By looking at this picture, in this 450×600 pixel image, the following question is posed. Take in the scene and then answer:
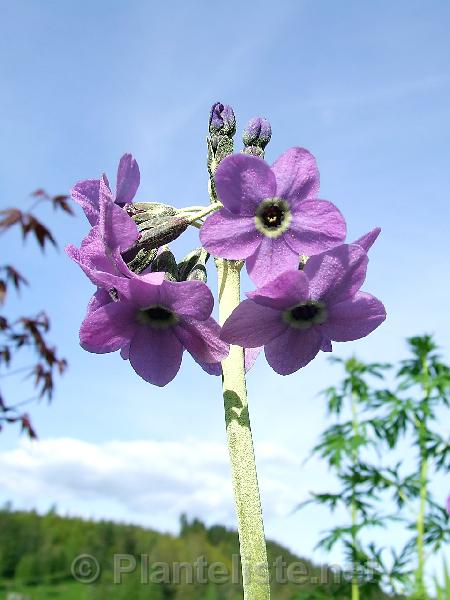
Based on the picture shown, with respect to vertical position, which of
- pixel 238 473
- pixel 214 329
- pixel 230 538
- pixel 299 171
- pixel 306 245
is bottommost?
pixel 238 473

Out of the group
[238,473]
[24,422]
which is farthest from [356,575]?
[238,473]

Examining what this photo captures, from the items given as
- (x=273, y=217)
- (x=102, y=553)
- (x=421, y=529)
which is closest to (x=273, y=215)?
(x=273, y=217)

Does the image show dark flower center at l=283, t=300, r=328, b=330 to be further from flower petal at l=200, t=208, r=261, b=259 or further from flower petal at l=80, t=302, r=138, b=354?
flower petal at l=80, t=302, r=138, b=354

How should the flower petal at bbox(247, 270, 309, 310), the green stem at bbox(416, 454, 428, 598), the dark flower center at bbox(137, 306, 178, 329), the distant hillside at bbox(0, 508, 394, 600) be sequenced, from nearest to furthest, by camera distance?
1. the flower petal at bbox(247, 270, 309, 310)
2. the dark flower center at bbox(137, 306, 178, 329)
3. the green stem at bbox(416, 454, 428, 598)
4. the distant hillside at bbox(0, 508, 394, 600)

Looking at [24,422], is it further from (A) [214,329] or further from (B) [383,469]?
(A) [214,329]

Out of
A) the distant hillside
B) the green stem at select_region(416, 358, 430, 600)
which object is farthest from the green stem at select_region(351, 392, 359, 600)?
the distant hillside

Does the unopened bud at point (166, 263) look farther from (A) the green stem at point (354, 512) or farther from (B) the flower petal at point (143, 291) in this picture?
(A) the green stem at point (354, 512)

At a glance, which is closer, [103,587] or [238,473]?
[238,473]
